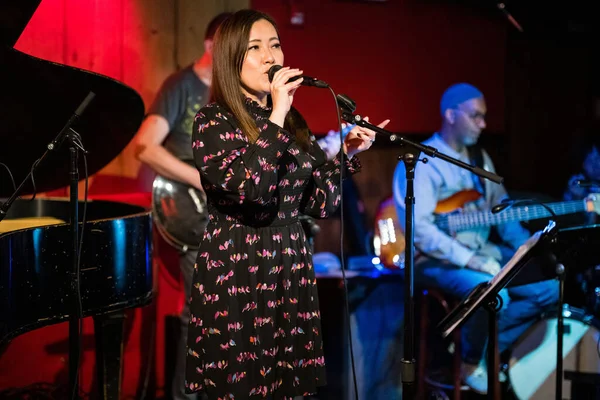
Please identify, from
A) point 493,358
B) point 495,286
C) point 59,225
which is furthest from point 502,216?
point 59,225

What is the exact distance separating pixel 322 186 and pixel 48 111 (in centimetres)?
128

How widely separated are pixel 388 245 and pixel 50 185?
6.50 feet

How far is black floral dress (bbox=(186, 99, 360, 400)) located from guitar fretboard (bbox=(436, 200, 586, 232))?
6.38 feet

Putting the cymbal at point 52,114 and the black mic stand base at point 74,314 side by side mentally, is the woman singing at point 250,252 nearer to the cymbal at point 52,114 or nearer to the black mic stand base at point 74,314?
the black mic stand base at point 74,314

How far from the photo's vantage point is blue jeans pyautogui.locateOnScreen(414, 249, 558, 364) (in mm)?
3988

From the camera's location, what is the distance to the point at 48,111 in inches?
120

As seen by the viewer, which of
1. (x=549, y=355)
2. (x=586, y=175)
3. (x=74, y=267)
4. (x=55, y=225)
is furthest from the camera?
(x=586, y=175)

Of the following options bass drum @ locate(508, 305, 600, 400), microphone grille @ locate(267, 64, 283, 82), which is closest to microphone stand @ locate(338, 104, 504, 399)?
microphone grille @ locate(267, 64, 283, 82)

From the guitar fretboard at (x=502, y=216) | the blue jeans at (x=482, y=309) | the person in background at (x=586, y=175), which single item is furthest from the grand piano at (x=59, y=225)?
the person in background at (x=586, y=175)

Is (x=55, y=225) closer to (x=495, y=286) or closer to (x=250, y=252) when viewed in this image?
(x=250, y=252)

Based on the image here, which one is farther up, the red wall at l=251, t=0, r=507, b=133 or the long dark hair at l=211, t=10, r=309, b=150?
the red wall at l=251, t=0, r=507, b=133

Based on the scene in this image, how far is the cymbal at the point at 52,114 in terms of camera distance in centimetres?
275

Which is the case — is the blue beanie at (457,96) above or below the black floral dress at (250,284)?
above

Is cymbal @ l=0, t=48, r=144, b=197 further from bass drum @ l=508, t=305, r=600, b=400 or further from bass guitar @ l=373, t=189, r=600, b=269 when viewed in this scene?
bass drum @ l=508, t=305, r=600, b=400
